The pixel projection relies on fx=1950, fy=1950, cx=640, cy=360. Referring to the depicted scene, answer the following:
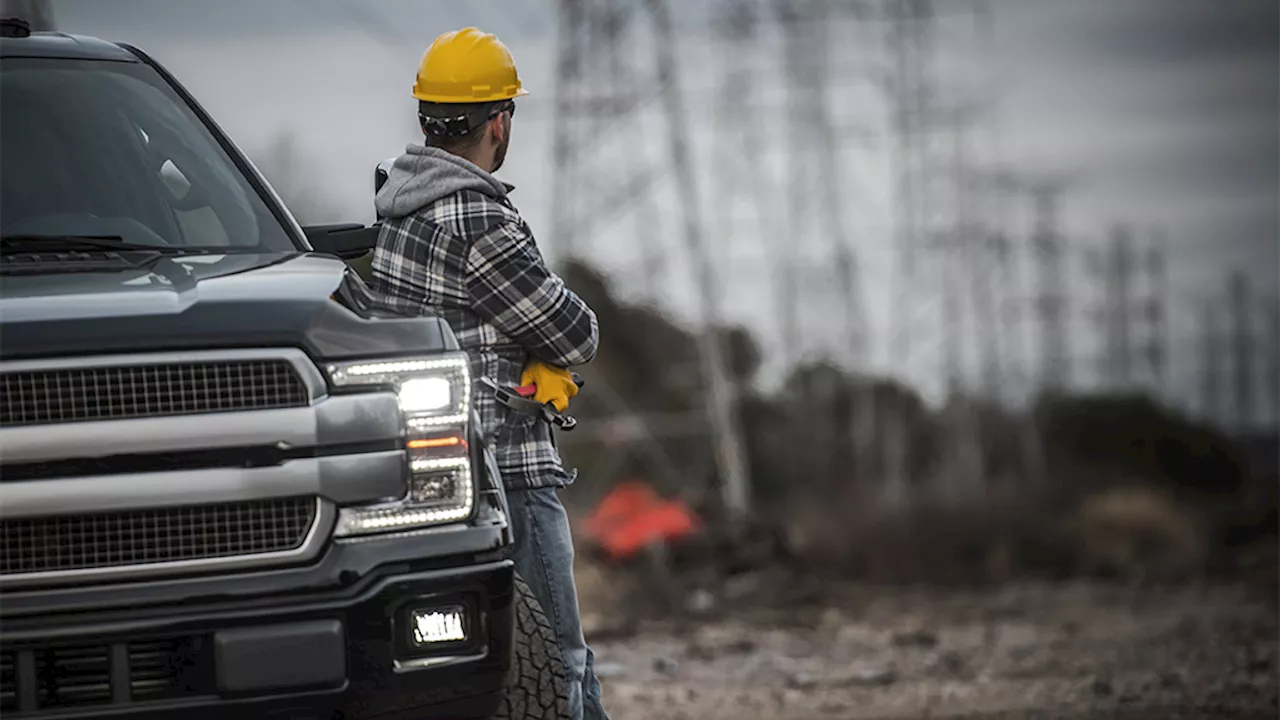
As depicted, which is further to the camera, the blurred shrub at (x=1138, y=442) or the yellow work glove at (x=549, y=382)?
the blurred shrub at (x=1138, y=442)

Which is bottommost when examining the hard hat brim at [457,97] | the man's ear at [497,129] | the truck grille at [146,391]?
the truck grille at [146,391]

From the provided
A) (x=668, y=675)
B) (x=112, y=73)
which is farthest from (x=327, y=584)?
(x=668, y=675)

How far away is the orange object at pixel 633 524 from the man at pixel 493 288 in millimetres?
12369

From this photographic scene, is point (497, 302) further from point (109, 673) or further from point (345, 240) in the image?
point (109, 673)

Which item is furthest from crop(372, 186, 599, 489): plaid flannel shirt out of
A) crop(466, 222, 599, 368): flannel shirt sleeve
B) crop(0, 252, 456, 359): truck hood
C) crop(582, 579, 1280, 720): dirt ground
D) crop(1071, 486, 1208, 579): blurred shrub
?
crop(1071, 486, 1208, 579): blurred shrub

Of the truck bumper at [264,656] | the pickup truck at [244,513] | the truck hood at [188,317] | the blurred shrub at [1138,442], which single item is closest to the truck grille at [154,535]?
the pickup truck at [244,513]

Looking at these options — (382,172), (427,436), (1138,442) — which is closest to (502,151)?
(382,172)

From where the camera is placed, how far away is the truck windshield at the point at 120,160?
219 inches

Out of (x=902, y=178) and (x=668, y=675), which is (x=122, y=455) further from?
(x=902, y=178)

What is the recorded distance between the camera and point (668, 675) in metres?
11.3

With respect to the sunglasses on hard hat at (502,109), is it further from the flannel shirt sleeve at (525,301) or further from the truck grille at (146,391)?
the truck grille at (146,391)

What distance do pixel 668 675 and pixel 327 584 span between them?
23.7 feet

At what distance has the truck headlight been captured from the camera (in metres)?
4.33

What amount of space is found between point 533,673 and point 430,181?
4.55 ft
